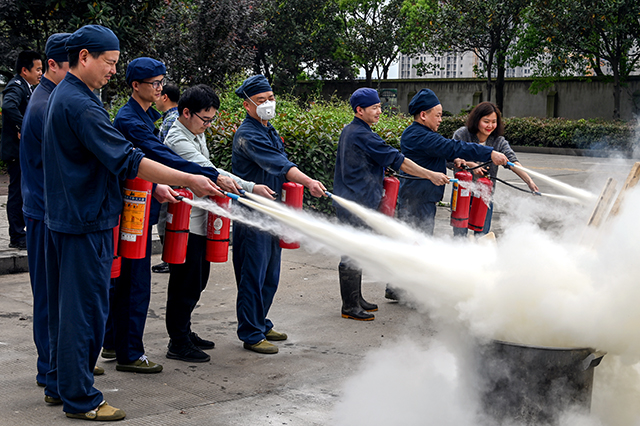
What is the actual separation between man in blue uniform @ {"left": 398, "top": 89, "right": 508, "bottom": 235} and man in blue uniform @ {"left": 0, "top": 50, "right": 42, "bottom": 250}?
420cm

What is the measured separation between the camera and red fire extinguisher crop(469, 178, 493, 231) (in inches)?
239

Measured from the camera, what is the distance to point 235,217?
13.9ft

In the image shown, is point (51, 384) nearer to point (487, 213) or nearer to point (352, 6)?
point (487, 213)

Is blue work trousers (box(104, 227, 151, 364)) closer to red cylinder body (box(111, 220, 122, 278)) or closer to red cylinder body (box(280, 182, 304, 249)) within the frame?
red cylinder body (box(111, 220, 122, 278))

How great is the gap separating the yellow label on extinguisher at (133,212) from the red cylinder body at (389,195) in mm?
2526

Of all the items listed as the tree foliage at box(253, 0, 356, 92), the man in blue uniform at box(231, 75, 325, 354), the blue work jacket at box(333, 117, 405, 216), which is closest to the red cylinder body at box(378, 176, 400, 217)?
the blue work jacket at box(333, 117, 405, 216)

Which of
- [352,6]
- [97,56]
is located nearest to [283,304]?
[97,56]

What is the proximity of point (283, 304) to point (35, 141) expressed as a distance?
2785mm

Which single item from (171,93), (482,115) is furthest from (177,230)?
(482,115)

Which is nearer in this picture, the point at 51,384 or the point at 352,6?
the point at 51,384

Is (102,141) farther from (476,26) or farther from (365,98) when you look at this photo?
(476,26)

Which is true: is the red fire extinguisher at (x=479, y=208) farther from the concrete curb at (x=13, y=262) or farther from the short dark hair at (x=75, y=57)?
the concrete curb at (x=13, y=262)

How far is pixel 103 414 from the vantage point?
3400 mm

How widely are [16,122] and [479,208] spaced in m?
5.02
